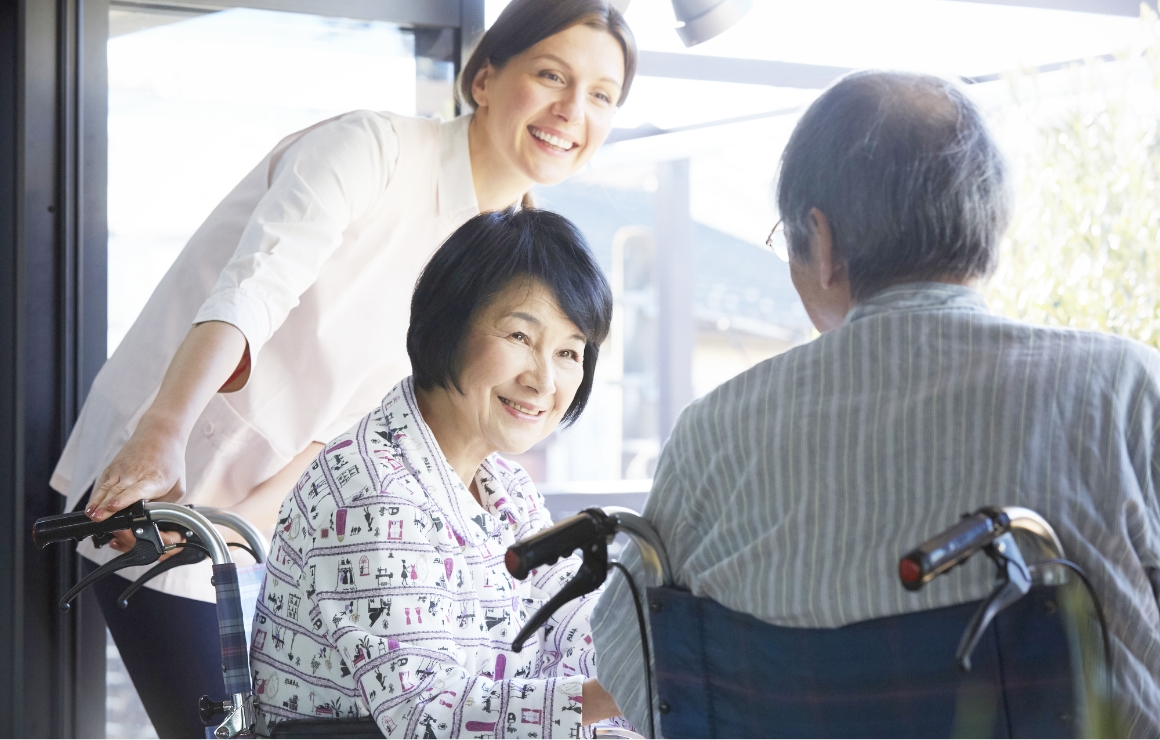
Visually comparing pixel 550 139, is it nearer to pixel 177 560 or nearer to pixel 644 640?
pixel 177 560

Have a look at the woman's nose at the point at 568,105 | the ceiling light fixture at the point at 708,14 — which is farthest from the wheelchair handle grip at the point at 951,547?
the ceiling light fixture at the point at 708,14

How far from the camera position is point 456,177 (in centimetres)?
184

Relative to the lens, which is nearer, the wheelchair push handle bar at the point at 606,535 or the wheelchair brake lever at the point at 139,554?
the wheelchair push handle bar at the point at 606,535

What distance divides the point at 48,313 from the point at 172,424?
0.89 m

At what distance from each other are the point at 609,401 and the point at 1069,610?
9.78 m

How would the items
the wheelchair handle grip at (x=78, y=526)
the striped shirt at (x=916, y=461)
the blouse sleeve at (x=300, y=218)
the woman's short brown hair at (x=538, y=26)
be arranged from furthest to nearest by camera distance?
1. the woman's short brown hair at (x=538, y=26)
2. the blouse sleeve at (x=300, y=218)
3. the wheelchair handle grip at (x=78, y=526)
4. the striped shirt at (x=916, y=461)

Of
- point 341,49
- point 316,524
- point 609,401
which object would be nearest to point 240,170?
point 341,49

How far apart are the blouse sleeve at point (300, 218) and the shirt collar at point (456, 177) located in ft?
0.36

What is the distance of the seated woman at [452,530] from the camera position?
110 centimetres

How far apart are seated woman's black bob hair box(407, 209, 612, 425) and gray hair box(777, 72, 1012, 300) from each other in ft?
1.58

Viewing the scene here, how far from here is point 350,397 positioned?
184 cm

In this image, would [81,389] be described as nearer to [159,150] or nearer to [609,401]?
[159,150]

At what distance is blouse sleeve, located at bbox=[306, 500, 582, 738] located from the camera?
108 cm

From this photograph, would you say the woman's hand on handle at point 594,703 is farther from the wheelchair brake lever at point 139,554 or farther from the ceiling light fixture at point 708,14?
the ceiling light fixture at point 708,14
